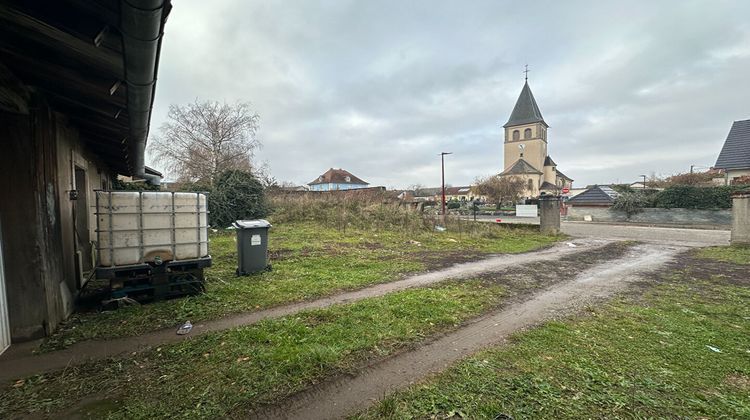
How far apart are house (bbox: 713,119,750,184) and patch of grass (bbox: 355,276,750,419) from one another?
31467 mm

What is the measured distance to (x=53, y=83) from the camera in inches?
148

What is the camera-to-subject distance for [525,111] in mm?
66625

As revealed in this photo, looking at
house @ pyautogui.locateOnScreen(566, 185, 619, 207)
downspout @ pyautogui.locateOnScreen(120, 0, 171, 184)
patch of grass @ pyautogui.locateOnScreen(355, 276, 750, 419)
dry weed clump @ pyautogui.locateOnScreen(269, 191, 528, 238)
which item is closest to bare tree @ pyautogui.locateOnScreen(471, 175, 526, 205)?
house @ pyautogui.locateOnScreen(566, 185, 619, 207)

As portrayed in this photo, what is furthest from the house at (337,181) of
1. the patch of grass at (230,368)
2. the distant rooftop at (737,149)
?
the patch of grass at (230,368)

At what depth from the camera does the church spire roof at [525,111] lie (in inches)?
2571

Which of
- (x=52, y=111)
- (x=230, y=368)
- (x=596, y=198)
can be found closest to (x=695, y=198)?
(x=596, y=198)

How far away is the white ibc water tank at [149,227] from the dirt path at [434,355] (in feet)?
12.2

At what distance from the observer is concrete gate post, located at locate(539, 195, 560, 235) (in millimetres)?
14867

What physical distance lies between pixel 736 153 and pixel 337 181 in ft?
177

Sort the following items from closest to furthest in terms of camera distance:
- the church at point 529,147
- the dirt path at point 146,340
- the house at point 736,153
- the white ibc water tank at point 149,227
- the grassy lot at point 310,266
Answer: the dirt path at point 146,340
the grassy lot at point 310,266
the white ibc water tank at point 149,227
the house at point 736,153
the church at point 529,147

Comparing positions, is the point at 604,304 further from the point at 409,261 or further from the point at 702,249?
the point at 702,249

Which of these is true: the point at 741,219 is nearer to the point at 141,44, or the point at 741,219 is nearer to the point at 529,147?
the point at 141,44

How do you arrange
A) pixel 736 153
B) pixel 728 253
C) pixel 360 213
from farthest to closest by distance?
pixel 736 153 < pixel 360 213 < pixel 728 253

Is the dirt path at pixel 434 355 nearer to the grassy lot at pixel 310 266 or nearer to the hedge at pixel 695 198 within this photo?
the grassy lot at pixel 310 266
